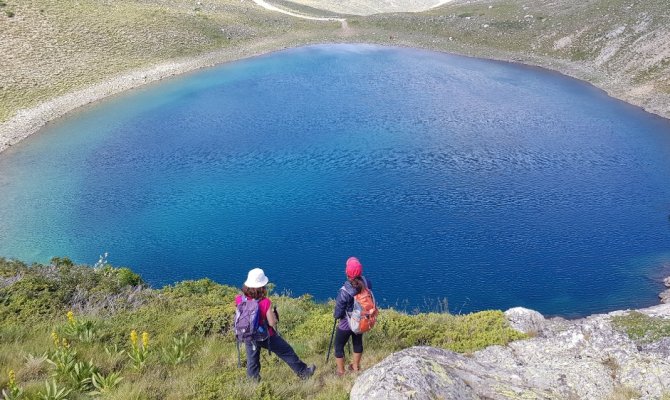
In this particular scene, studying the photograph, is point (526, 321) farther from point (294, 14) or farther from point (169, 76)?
point (294, 14)

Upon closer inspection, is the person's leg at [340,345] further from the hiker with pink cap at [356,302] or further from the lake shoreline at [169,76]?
the lake shoreline at [169,76]

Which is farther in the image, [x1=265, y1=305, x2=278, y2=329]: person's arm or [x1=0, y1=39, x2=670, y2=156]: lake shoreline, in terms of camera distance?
[x1=0, y1=39, x2=670, y2=156]: lake shoreline

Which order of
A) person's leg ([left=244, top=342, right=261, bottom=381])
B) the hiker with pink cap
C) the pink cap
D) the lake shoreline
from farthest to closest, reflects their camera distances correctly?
the lake shoreline, the hiker with pink cap, the pink cap, person's leg ([left=244, top=342, right=261, bottom=381])

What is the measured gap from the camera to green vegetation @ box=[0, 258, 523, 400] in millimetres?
9453

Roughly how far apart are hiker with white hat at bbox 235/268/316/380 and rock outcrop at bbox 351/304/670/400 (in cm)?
209

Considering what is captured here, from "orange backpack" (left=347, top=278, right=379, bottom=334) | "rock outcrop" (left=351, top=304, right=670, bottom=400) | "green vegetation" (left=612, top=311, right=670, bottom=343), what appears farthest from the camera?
"green vegetation" (left=612, top=311, right=670, bottom=343)

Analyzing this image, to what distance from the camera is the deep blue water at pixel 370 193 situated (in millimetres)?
28375

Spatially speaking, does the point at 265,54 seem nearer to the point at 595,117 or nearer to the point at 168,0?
the point at 168,0

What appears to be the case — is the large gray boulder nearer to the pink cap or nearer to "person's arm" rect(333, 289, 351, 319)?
"person's arm" rect(333, 289, 351, 319)

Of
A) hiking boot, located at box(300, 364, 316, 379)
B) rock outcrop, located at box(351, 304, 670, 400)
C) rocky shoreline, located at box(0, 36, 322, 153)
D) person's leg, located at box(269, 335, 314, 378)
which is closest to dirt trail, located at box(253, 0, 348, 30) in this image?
rocky shoreline, located at box(0, 36, 322, 153)

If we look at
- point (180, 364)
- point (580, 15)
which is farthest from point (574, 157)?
point (580, 15)

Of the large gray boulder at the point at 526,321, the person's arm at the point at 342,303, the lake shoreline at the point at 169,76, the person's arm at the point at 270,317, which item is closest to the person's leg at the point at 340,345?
the person's arm at the point at 342,303

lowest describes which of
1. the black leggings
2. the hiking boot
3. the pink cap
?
the hiking boot

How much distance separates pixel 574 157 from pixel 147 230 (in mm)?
36181
